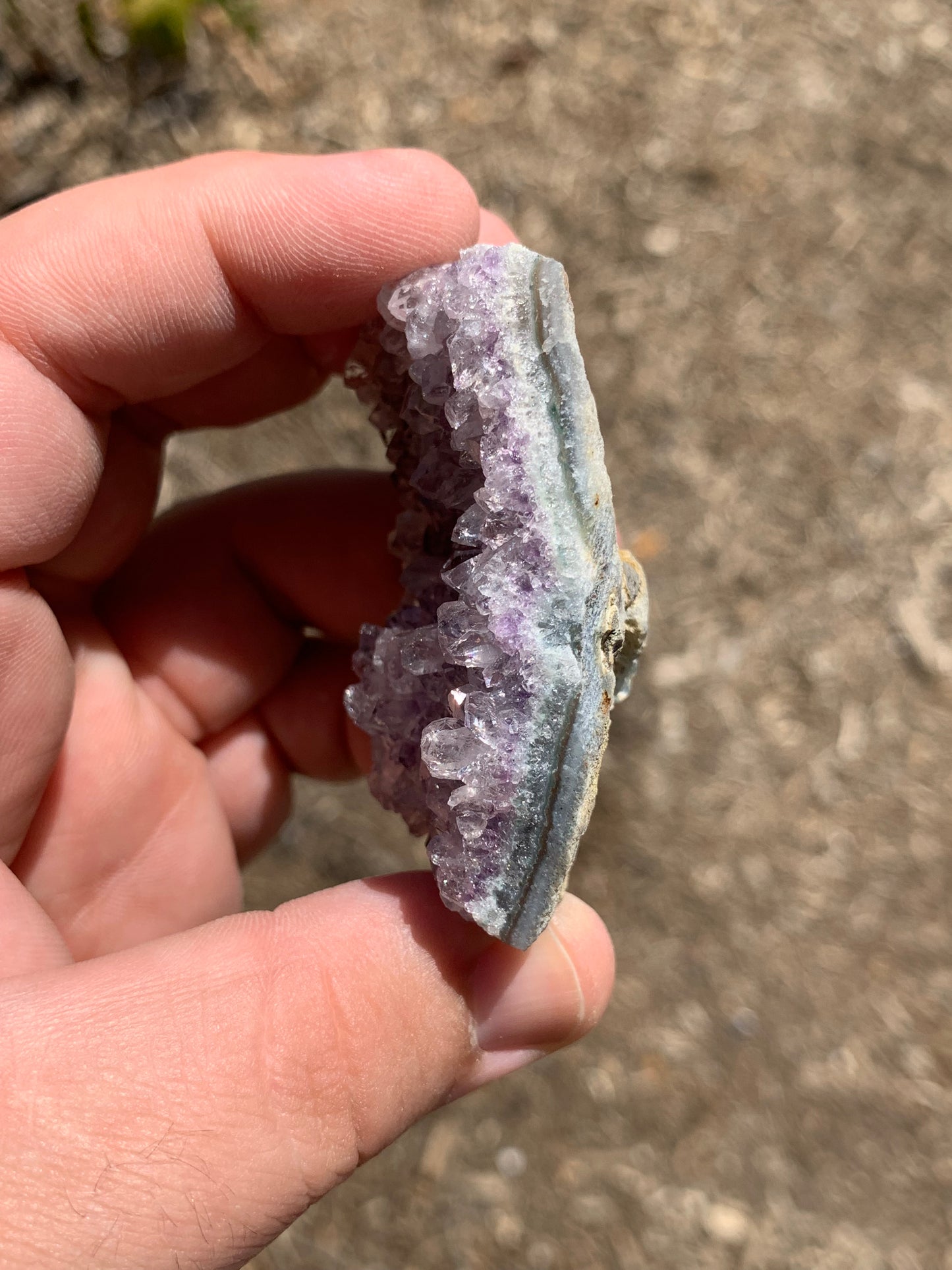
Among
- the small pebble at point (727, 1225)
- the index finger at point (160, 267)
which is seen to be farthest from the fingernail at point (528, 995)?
the small pebble at point (727, 1225)

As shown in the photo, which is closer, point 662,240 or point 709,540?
point 709,540

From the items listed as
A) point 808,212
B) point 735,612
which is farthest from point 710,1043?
point 808,212

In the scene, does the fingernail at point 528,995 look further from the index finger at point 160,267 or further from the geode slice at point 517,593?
the index finger at point 160,267

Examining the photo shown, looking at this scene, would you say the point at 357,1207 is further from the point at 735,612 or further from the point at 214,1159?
the point at 735,612

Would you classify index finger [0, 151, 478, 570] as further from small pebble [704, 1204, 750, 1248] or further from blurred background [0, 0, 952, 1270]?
small pebble [704, 1204, 750, 1248]

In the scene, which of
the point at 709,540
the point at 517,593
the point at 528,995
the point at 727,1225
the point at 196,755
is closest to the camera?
the point at 517,593

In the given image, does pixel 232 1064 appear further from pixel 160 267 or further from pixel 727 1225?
pixel 727 1225

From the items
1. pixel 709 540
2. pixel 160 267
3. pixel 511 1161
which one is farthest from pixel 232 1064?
pixel 709 540

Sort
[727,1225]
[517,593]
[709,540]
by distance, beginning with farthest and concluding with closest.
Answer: [709,540] → [727,1225] → [517,593]
